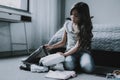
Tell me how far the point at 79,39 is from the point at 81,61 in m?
0.22

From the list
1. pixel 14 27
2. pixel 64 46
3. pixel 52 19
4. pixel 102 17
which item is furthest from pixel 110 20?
pixel 64 46

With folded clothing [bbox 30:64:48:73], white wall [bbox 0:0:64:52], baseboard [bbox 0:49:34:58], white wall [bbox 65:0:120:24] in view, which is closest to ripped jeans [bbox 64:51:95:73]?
folded clothing [bbox 30:64:48:73]

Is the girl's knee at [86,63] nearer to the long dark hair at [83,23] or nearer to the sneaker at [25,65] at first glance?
the long dark hair at [83,23]

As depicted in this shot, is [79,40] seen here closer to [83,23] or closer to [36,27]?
[83,23]

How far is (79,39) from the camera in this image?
179 centimetres

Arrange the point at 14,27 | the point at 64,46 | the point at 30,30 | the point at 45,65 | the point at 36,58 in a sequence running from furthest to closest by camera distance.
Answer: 1. the point at 30,30
2. the point at 14,27
3. the point at 64,46
4. the point at 36,58
5. the point at 45,65

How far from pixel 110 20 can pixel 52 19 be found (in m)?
1.21

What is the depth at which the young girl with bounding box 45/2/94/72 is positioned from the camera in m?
1.79

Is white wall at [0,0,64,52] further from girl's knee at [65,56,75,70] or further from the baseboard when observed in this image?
girl's knee at [65,56,75,70]

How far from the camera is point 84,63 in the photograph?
1.82 m

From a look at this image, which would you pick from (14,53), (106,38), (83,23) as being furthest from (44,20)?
(83,23)

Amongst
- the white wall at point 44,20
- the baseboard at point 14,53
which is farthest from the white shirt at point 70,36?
the white wall at point 44,20

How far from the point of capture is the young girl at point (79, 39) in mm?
1794

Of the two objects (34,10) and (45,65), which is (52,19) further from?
(45,65)
